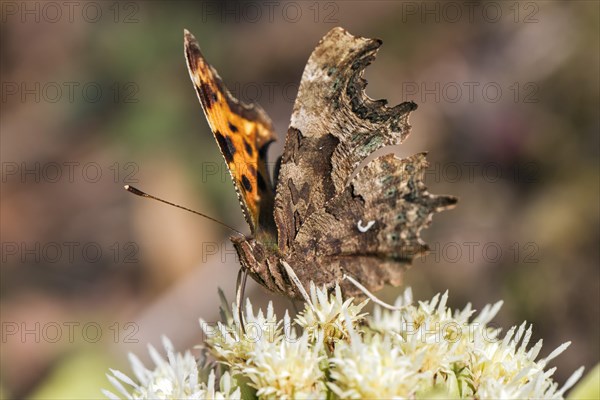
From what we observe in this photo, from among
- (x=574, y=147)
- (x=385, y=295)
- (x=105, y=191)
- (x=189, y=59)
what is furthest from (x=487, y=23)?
(x=189, y=59)

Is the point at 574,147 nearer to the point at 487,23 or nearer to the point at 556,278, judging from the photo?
the point at 556,278

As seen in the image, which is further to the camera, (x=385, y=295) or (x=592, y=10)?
(x=592, y=10)

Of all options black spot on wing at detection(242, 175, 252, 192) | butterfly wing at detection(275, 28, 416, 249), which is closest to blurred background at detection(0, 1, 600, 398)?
black spot on wing at detection(242, 175, 252, 192)

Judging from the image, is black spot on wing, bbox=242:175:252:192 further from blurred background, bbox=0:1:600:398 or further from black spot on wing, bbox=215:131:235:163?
blurred background, bbox=0:1:600:398

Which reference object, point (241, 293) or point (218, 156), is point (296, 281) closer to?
point (241, 293)

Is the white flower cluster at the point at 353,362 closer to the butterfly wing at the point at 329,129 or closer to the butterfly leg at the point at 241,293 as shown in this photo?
the butterfly leg at the point at 241,293

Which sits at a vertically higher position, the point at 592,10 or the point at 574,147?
the point at 592,10

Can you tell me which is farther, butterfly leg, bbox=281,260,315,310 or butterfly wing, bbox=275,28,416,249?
butterfly wing, bbox=275,28,416,249

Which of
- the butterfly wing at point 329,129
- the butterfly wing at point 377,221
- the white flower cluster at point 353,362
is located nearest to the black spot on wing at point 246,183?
the butterfly wing at point 329,129
